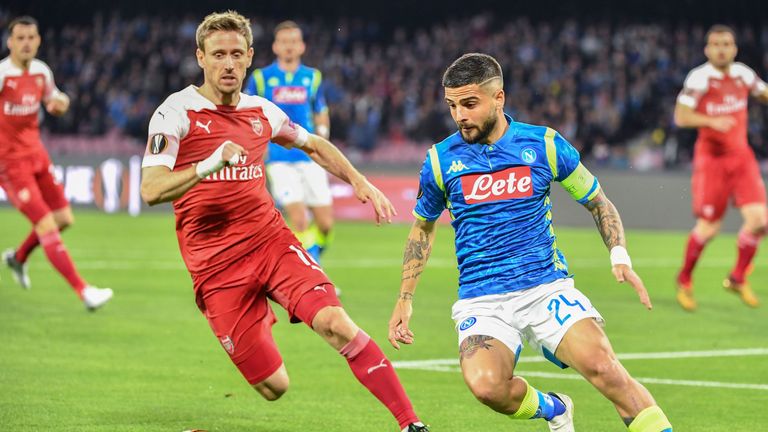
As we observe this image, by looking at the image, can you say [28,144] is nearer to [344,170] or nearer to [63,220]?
[63,220]

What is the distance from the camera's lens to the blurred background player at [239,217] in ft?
20.7

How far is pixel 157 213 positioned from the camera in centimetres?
2467

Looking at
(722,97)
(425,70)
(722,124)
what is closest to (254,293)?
(722,124)

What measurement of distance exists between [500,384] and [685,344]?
16.0 ft

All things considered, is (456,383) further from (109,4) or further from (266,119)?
(109,4)

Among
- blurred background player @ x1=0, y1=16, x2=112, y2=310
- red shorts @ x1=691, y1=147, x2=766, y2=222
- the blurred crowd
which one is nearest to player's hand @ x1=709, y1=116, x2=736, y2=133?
red shorts @ x1=691, y1=147, x2=766, y2=222

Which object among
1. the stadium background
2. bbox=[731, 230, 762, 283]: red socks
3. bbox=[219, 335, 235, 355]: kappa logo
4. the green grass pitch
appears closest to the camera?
bbox=[219, 335, 235, 355]: kappa logo

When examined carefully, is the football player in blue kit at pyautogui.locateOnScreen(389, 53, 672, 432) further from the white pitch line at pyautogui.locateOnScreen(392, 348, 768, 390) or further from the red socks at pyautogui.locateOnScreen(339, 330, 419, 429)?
the white pitch line at pyautogui.locateOnScreen(392, 348, 768, 390)

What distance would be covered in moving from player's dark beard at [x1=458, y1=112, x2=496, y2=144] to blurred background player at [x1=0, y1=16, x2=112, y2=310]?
22.2 ft

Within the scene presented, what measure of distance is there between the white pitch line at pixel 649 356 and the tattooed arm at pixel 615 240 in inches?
129

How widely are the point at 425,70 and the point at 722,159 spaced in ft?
63.7

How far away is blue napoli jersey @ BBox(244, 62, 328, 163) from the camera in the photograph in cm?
1317

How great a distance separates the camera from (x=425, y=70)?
3200 centimetres

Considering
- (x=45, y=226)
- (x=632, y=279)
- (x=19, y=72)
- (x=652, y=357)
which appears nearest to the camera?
(x=632, y=279)
